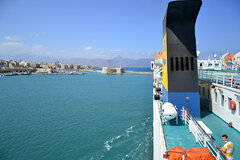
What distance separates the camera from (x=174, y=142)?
738cm

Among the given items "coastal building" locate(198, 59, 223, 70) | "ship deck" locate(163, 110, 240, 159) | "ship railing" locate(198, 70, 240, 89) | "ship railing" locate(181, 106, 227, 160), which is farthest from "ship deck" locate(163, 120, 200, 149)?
"coastal building" locate(198, 59, 223, 70)

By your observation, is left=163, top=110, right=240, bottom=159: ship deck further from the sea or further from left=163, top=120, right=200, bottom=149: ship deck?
the sea

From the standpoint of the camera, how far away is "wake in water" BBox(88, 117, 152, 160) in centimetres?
1187

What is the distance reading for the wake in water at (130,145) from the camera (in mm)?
11871

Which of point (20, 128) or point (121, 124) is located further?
point (121, 124)

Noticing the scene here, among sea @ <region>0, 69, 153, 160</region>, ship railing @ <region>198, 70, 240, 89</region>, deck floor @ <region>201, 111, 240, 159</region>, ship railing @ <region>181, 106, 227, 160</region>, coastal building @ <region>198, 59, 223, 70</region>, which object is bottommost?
sea @ <region>0, 69, 153, 160</region>

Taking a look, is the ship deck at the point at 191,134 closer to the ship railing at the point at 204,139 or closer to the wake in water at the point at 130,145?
the ship railing at the point at 204,139

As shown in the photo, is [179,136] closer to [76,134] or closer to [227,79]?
[227,79]

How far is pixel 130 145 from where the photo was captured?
44.2 feet

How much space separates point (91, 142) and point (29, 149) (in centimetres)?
514

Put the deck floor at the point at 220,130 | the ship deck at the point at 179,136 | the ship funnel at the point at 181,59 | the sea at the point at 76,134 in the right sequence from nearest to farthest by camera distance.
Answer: the ship deck at the point at 179,136, the deck floor at the point at 220,130, the ship funnel at the point at 181,59, the sea at the point at 76,134

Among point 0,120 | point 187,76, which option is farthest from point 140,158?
point 0,120

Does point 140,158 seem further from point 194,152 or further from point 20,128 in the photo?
point 20,128

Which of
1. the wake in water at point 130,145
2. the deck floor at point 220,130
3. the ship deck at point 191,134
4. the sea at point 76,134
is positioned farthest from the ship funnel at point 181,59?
the sea at point 76,134
